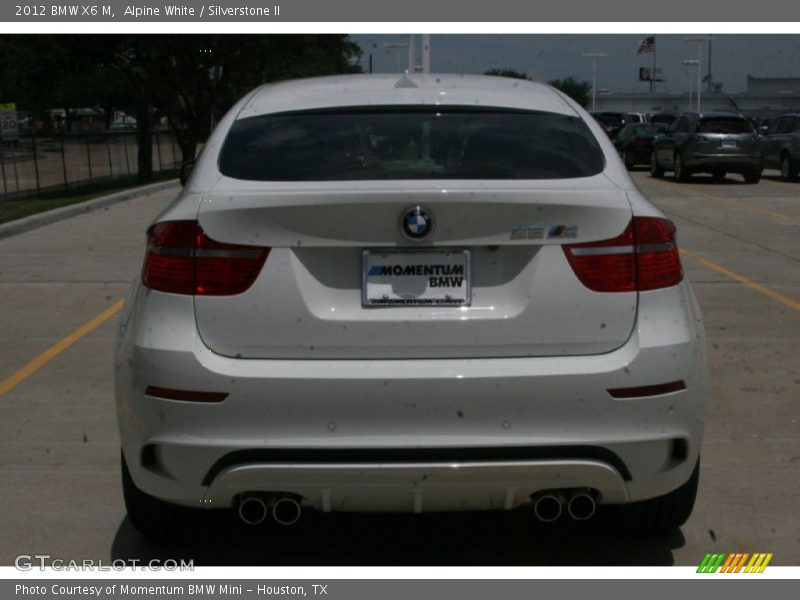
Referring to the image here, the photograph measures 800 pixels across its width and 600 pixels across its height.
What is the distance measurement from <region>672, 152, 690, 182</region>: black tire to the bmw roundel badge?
2525 centimetres

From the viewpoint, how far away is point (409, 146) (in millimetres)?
4109

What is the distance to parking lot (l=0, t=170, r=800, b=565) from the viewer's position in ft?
14.9

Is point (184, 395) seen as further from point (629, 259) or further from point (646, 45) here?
point (646, 45)

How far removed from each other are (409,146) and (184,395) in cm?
115

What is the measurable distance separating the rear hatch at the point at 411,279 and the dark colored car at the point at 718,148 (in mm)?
24810

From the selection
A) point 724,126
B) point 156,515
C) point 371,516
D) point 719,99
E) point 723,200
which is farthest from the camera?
point 719,99

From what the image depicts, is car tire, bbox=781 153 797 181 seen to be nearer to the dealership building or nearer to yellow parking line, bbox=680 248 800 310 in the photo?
yellow parking line, bbox=680 248 800 310

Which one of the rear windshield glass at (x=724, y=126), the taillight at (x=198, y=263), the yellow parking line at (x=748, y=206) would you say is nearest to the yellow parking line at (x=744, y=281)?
the yellow parking line at (x=748, y=206)

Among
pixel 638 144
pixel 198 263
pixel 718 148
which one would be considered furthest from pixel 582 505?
pixel 638 144

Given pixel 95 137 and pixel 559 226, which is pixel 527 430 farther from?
pixel 95 137

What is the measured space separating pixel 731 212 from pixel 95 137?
20537 millimetres

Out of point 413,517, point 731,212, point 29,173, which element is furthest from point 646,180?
point 413,517

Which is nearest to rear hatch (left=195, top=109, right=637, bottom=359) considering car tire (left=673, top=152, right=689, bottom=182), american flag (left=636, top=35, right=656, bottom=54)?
car tire (left=673, top=152, right=689, bottom=182)
